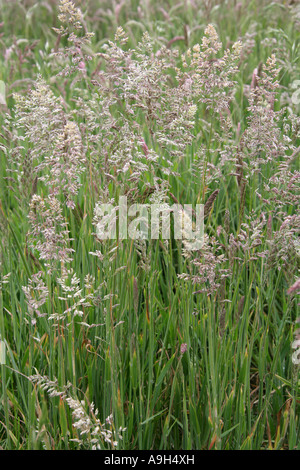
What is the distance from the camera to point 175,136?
5.35ft

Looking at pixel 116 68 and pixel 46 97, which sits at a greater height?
pixel 116 68

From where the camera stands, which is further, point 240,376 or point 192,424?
point 240,376

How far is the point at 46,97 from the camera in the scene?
1.59 meters

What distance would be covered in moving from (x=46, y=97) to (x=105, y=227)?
47 centimetres
